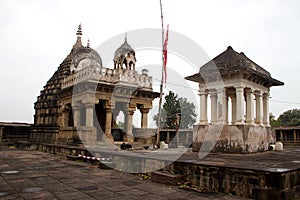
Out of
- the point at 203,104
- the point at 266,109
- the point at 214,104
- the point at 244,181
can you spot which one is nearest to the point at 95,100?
the point at 203,104

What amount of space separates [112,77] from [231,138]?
1016cm

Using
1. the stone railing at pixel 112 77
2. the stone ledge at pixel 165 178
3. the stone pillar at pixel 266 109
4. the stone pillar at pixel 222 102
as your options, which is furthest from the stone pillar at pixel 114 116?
the stone ledge at pixel 165 178

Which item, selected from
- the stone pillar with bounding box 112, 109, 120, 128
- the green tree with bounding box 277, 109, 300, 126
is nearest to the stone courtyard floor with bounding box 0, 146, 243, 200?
the stone pillar with bounding box 112, 109, 120, 128

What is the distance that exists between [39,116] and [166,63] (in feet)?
58.0

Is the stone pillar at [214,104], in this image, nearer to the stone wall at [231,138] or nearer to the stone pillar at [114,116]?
the stone wall at [231,138]

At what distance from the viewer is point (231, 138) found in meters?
10.3

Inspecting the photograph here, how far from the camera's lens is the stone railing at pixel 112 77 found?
660 inches

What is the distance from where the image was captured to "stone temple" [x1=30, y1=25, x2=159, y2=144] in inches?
658

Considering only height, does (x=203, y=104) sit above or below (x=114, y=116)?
above

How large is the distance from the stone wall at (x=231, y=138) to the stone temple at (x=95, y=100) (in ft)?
25.3

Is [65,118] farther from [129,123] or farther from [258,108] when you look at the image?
[258,108]

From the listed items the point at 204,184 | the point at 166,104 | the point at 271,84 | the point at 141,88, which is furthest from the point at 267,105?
the point at 166,104

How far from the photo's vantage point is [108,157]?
10.5 metres

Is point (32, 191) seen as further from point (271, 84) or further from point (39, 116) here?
point (39, 116)
